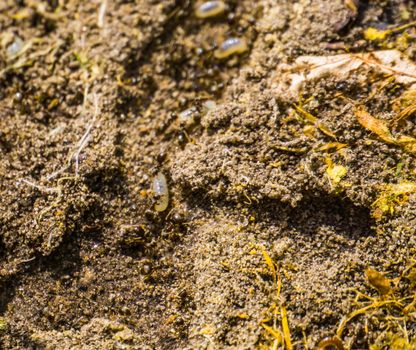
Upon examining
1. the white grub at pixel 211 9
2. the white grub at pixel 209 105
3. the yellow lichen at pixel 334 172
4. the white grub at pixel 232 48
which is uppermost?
the white grub at pixel 211 9

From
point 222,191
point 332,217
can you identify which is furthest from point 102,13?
point 332,217

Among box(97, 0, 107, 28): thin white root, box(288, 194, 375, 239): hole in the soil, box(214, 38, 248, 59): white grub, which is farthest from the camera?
box(97, 0, 107, 28): thin white root

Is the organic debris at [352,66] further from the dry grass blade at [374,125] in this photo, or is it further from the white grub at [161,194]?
the white grub at [161,194]

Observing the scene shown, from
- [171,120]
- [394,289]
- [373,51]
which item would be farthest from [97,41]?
[394,289]

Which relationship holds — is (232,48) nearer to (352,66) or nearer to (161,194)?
(352,66)

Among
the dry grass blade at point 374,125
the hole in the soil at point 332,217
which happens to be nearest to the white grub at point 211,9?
the dry grass blade at point 374,125

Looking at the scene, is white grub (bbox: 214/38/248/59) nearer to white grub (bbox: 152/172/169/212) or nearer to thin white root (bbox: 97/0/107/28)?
thin white root (bbox: 97/0/107/28)

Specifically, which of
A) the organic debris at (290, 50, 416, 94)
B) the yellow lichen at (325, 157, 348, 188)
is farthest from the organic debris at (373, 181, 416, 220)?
the organic debris at (290, 50, 416, 94)

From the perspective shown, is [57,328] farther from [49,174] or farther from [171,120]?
[171,120]
